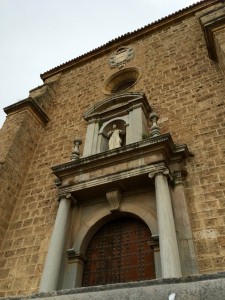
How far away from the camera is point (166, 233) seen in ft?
13.6

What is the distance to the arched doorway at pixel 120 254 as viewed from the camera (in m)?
4.63

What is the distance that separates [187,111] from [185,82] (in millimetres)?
1117

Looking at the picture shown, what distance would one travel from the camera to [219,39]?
21.2 ft

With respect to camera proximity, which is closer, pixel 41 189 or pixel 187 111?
pixel 187 111

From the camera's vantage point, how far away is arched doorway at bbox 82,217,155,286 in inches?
182

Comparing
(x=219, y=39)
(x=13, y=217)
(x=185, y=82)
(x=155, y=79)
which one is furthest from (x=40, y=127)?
(x=219, y=39)

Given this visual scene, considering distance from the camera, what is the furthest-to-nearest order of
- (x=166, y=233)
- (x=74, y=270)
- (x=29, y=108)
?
(x=29, y=108) < (x=74, y=270) < (x=166, y=233)

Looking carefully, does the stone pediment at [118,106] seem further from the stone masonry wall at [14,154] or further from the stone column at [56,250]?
the stone column at [56,250]

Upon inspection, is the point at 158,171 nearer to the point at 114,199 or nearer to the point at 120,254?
the point at 114,199

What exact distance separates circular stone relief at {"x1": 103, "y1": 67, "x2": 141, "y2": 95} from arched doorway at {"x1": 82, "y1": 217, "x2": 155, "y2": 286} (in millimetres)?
4721

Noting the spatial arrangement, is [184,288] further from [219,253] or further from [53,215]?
[53,215]

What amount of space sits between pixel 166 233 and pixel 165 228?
84 millimetres

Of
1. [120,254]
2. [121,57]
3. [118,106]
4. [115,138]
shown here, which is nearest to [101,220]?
[120,254]

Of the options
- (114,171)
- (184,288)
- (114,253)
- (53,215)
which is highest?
(114,171)
